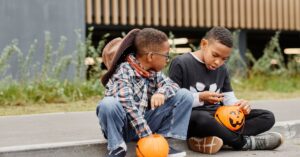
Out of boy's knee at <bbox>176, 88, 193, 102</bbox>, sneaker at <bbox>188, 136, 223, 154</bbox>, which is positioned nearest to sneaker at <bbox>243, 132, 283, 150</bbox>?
sneaker at <bbox>188, 136, 223, 154</bbox>

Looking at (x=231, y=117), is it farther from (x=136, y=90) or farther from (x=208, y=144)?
(x=136, y=90)

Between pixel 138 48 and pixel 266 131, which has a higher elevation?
pixel 138 48

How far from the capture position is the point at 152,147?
491 cm

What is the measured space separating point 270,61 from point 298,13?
476 centimetres

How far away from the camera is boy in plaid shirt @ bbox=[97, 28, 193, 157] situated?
4.90 metres

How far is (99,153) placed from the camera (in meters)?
5.50

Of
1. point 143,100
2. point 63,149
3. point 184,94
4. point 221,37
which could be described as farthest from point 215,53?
point 63,149

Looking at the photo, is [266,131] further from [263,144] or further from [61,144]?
[61,144]

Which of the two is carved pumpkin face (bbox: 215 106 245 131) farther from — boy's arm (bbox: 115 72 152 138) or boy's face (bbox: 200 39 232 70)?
boy's arm (bbox: 115 72 152 138)

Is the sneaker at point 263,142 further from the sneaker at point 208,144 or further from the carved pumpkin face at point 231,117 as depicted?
the sneaker at point 208,144

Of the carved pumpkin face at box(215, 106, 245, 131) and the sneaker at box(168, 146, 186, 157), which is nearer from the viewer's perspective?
the sneaker at box(168, 146, 186, 157)

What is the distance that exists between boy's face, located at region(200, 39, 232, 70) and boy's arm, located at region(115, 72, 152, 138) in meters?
0.91

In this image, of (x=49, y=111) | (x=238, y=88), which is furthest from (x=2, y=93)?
(x=238, y=88)

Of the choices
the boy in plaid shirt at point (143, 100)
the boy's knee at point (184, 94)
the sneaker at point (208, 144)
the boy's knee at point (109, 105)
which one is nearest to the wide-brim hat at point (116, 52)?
the boy in plaid shirt at point (143, 100)
